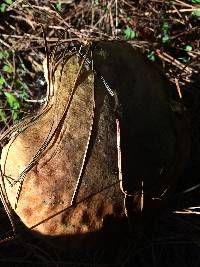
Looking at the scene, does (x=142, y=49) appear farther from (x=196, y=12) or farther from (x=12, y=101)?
(x=12, y=101)

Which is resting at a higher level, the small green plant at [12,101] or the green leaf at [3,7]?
the green leaf at [3,7]

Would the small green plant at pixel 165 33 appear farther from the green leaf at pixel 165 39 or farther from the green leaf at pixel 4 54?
the green leaf at pixel 4 54

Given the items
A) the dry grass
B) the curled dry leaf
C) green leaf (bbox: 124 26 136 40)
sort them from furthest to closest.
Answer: green leaf (bbox: 124 26 136 40) → the dry grass → the curled dry leaf

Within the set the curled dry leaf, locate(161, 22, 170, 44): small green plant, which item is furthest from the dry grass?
the curled dry leaf

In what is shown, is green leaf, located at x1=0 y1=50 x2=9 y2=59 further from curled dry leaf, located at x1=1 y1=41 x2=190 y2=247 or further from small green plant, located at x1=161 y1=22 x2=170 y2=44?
curled dry leaf, located at x1=1 y1=41 x2=190 y2=247

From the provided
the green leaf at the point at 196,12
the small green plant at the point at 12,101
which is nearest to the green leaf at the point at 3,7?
the small green plant at the point at 12,101

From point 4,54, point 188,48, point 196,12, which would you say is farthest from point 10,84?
point 196,12
